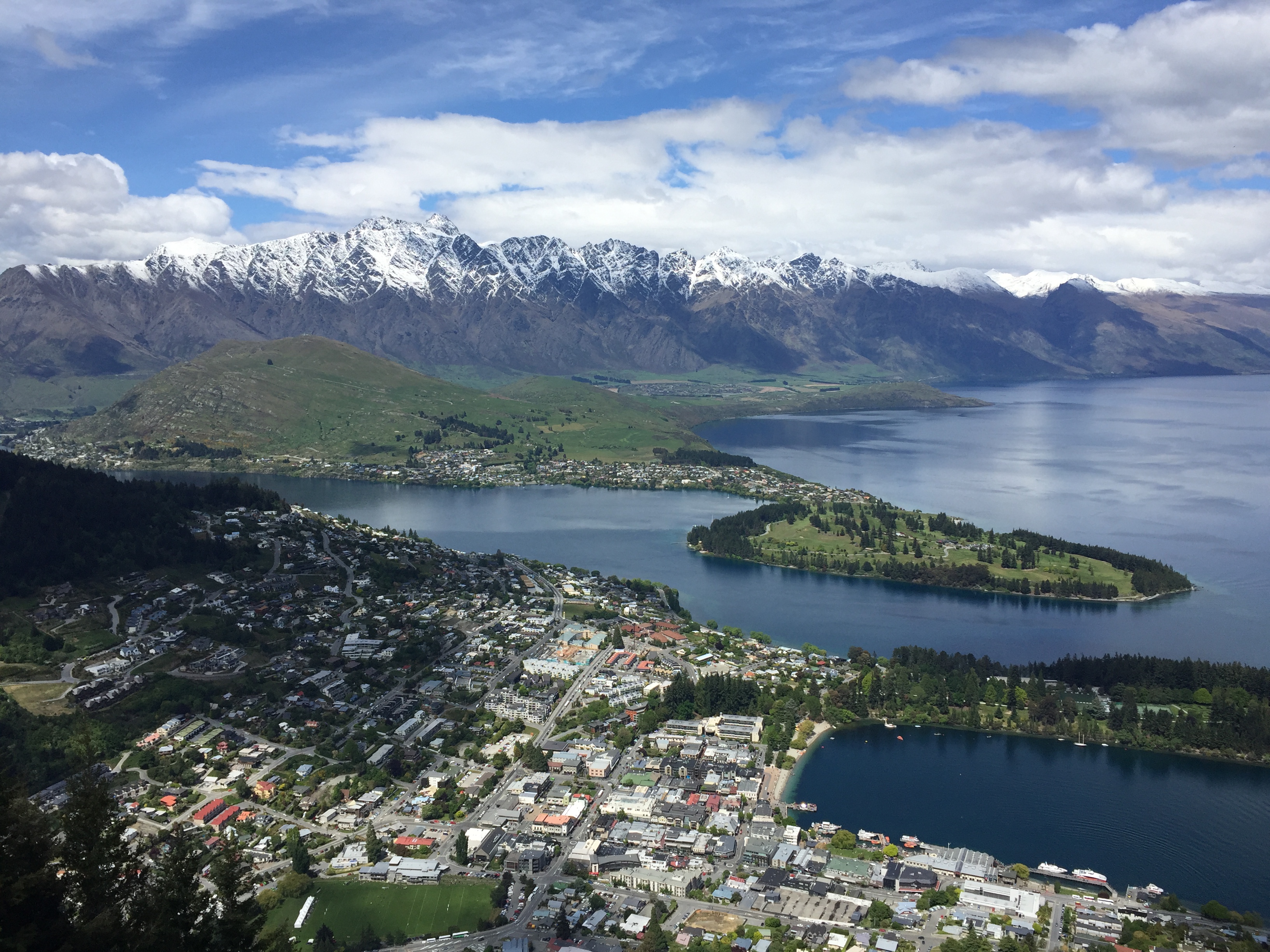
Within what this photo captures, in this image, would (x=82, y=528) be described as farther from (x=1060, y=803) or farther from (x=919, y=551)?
(x=919, y=551)

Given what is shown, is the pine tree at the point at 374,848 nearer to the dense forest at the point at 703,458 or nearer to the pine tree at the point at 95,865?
the pine tree at the point at 95,865

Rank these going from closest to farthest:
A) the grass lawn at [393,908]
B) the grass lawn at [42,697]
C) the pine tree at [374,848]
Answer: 1. the grass lawn at [393,908]
2. the pine tree at [374,848]
3. the grass lawn at [42,697]

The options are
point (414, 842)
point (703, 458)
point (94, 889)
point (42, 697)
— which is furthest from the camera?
point (703, 458)

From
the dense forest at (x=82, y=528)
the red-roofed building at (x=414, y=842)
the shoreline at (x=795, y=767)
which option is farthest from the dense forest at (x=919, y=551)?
the red-roofed building at (x=414, y=842)

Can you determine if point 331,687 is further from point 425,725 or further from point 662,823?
point 662,823

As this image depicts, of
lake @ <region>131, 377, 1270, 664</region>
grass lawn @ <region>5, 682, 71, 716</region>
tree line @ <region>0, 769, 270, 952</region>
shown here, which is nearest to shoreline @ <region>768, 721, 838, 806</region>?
lake @ <region>131, 377, 1270, 664</region>

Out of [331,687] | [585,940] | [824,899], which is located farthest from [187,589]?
[824,899]

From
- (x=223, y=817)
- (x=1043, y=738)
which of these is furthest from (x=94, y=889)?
(x=1043, y=738)
